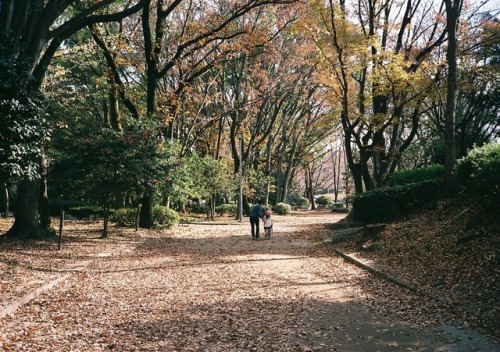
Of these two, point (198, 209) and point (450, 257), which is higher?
point (198, 209)

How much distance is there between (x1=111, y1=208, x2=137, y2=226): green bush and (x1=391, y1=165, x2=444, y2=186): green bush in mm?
12401

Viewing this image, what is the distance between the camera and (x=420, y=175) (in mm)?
18547

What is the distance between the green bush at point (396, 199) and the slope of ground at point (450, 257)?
1536mm

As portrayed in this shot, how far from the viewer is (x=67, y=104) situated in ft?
83.3

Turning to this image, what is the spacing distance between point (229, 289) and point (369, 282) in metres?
2.75

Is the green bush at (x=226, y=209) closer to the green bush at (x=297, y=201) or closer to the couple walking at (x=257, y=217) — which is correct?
the couple walking at (x=257, y=217)

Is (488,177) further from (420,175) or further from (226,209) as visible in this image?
(226,209)

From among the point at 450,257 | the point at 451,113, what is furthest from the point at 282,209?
the point at 450,257

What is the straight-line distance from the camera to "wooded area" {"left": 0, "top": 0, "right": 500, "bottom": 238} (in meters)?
11.6

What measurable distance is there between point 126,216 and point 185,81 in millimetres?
6828

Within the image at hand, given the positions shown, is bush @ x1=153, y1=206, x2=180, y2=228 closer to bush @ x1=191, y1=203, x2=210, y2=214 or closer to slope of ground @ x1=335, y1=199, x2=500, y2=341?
slope of ground @ x1=335, y1=199, x2=500, y2=341

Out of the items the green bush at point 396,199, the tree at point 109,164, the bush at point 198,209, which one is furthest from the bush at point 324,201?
the tree at point 109,164

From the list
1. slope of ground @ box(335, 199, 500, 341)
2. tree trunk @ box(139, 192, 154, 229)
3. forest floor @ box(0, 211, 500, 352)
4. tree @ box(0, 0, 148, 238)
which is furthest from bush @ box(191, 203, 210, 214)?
forest floor @ box(0, 211, 500, 352)

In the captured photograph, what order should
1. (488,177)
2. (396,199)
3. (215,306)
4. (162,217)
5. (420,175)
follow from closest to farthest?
(215,306) → (488,177) → (396,199) → (420,175) → (162,217)
